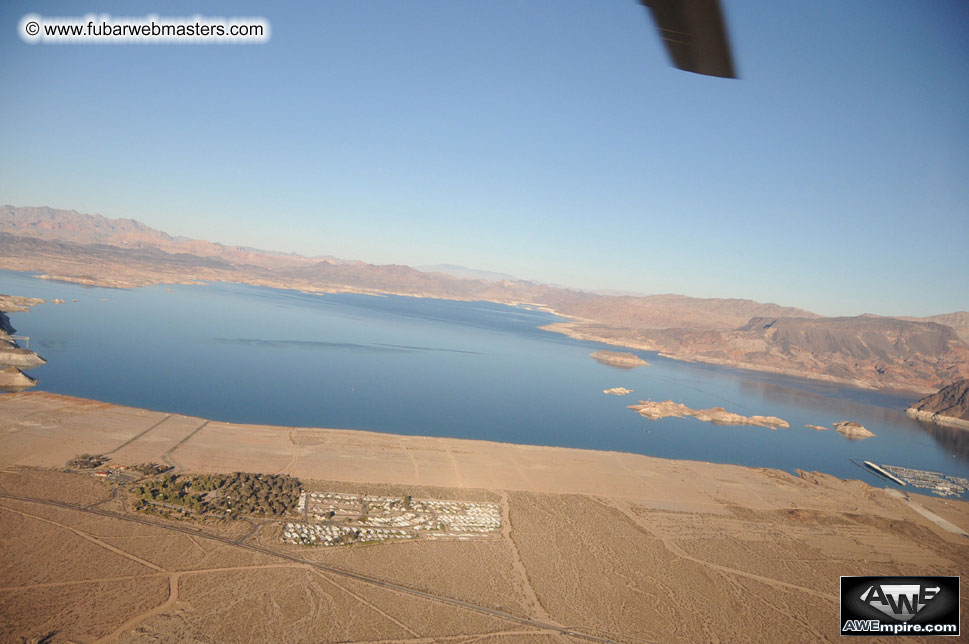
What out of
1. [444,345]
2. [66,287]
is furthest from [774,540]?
[66,287]

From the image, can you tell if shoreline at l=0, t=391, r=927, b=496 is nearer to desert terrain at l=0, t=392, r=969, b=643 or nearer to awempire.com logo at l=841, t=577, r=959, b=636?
desert terrain at l=0, t=392, r=969, b=643

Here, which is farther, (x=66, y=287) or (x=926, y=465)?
(x=66, y=287)

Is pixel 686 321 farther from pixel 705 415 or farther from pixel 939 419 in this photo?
pixel 705 415

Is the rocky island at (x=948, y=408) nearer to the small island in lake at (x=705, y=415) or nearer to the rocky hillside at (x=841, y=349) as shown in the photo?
the rocky hillside at (x=841, y=349)

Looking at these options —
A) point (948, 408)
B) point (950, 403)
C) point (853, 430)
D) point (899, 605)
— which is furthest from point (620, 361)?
point (899, 605)

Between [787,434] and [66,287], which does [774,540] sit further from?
[66,287]

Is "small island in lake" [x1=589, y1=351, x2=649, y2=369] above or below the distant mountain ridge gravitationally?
below

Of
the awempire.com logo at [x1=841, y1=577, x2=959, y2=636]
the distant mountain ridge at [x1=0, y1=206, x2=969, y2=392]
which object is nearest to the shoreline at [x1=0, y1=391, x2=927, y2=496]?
the awempire.com logo at [x1=841, y1=577, x2=959, y2=636]
